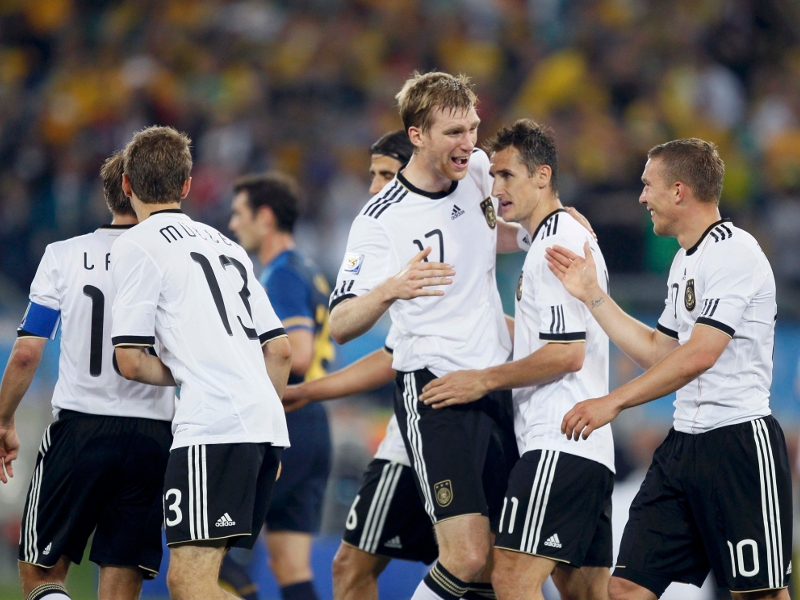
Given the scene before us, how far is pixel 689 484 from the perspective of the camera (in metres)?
4.72

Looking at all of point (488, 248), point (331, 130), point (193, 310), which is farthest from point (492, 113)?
point (193, 310)

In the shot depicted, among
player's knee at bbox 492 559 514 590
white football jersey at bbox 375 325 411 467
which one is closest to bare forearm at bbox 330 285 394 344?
white football jersey at bbox 375 325 411 467

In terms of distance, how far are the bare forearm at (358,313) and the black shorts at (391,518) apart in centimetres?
96

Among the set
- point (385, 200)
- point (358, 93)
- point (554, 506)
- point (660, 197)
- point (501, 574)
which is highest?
Answer: point (358, 93)

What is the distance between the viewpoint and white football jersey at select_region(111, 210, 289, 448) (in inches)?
177

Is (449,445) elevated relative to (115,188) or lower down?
lower down

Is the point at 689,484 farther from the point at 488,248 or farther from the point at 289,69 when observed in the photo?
the point at 289,69

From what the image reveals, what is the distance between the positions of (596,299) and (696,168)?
0.74 metres

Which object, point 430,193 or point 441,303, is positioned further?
point 430,193

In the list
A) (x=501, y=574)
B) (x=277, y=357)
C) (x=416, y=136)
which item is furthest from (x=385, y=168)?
(x=501, y=574)

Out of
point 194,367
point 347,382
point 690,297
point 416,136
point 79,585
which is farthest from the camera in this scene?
point 79,585

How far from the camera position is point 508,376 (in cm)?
485

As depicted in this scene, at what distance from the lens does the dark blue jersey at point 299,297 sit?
6.47 meters

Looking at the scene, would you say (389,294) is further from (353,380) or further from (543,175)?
(353,380)
